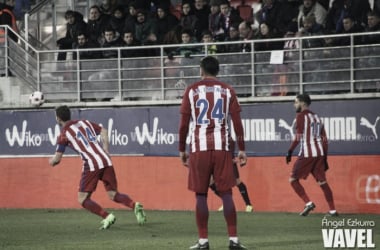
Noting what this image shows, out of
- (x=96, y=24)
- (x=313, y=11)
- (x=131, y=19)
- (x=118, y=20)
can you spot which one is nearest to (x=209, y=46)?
(x=313, y=11)

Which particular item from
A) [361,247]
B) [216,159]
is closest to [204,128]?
[216,159]

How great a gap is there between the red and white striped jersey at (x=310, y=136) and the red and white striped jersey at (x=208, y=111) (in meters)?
6.85

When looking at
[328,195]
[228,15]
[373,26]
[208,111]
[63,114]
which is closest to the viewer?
[208,111]

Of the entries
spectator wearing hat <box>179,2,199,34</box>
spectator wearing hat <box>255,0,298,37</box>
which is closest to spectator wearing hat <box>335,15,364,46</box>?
spectator wearing hat <box>255,0,298,37</box>

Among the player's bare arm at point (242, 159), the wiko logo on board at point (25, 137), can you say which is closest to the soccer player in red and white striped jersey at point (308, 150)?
the wiko logo on board at point (25, 137)

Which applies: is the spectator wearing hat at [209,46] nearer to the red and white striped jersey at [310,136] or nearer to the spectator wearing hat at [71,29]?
the spectator wearing hat at [71,29]

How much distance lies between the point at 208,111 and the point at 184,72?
10339 mm

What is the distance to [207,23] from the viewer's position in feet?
80.3

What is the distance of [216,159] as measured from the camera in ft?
43.9

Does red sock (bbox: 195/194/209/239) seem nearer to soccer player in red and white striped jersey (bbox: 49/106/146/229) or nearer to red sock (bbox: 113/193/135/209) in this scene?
soccer player in red and white striped jersey (bbox: 49/106/146/229)

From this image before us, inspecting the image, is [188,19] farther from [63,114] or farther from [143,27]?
[63,114]

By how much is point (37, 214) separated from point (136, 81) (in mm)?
3975

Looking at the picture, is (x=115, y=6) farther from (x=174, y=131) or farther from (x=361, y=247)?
(x=361, y=247)

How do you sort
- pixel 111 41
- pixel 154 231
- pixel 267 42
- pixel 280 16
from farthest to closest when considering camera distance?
pixel 111 41, pixel 280 16, pixel 267 42, pixel 154 231
